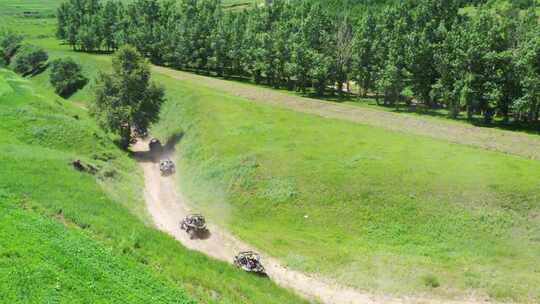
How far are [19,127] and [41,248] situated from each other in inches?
1652

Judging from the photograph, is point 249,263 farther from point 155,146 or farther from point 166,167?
point 155,146

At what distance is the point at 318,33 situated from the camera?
110m

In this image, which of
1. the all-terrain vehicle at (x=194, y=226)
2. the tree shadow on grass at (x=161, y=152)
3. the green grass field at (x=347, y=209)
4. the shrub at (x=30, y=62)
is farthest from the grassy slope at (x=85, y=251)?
the shrub at (x=30, y=62)

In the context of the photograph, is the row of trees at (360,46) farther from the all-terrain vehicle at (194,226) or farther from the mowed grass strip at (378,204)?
the all-terrain vehicle at (194,226)

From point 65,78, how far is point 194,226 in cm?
8166

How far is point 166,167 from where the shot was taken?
67.5 meters

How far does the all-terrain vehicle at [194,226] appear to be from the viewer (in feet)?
157

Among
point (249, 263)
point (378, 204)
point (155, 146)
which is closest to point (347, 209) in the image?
point (378, 204)

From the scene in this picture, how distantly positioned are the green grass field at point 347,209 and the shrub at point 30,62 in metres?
71.2

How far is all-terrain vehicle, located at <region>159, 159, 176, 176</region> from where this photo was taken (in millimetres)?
67250


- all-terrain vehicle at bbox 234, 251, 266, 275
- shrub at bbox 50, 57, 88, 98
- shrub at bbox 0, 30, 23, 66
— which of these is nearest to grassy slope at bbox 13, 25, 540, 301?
all-terrain vehicle at bbox 234, 251, 266, 275

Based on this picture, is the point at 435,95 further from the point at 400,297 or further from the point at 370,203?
the point at 400,297

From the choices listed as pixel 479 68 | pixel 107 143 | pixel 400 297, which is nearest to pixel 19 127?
pixel 107 143

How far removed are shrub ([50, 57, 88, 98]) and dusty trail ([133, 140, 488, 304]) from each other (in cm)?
5762
